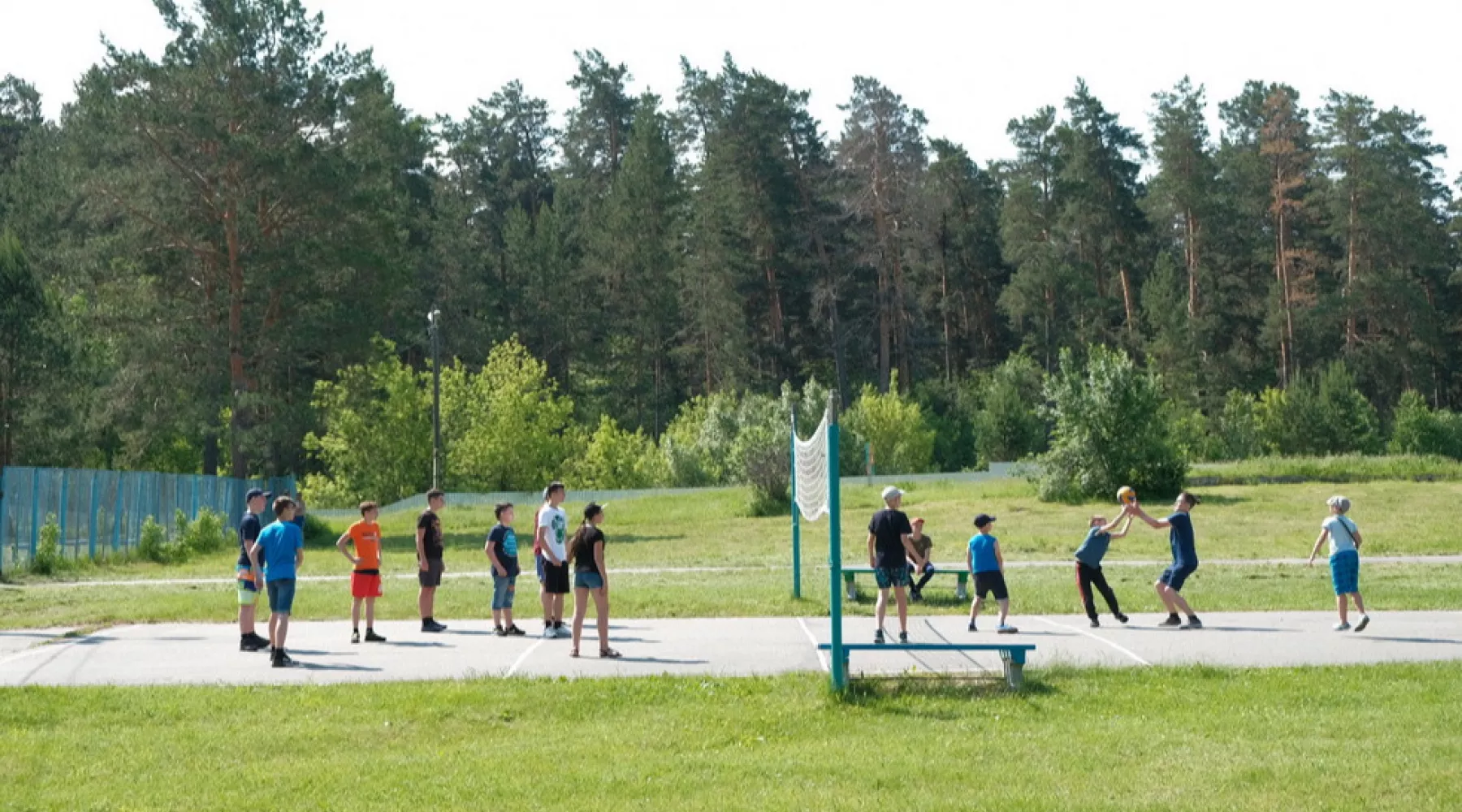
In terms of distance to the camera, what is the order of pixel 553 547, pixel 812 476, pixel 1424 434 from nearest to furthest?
pixel 553 547 → pixel 812 476 → pixel 1424 434

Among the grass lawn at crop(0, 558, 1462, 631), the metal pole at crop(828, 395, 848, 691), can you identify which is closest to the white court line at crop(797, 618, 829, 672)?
the grass lawn at crop(0, 558, 1462, 631)

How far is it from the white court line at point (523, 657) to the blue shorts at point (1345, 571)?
856cm

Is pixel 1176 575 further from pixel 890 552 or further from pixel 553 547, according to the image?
pixel 553 547

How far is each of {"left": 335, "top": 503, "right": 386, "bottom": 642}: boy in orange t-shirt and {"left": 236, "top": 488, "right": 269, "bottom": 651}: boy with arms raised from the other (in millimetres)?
1020

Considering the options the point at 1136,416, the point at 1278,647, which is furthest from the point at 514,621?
the point at 1136,416

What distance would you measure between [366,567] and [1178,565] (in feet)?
29.6

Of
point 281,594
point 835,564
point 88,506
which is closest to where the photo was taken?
point 835,564

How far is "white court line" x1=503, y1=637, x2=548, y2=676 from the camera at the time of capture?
14058 mm

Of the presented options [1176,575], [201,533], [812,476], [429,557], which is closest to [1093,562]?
[1176,575]

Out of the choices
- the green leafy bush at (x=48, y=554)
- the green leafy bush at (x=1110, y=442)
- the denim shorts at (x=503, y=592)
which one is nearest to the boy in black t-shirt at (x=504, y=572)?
the denim shorts at (x=503, y=592)

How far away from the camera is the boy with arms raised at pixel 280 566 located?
14742 millimetres

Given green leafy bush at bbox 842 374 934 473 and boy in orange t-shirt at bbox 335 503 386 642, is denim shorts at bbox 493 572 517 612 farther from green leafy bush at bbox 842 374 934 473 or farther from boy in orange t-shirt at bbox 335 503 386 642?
green leafy bush at bbox 842 374 934 473

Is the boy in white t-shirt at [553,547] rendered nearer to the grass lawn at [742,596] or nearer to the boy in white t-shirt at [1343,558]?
the grass lawn at [742,596]

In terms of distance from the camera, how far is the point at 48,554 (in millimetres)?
31203
